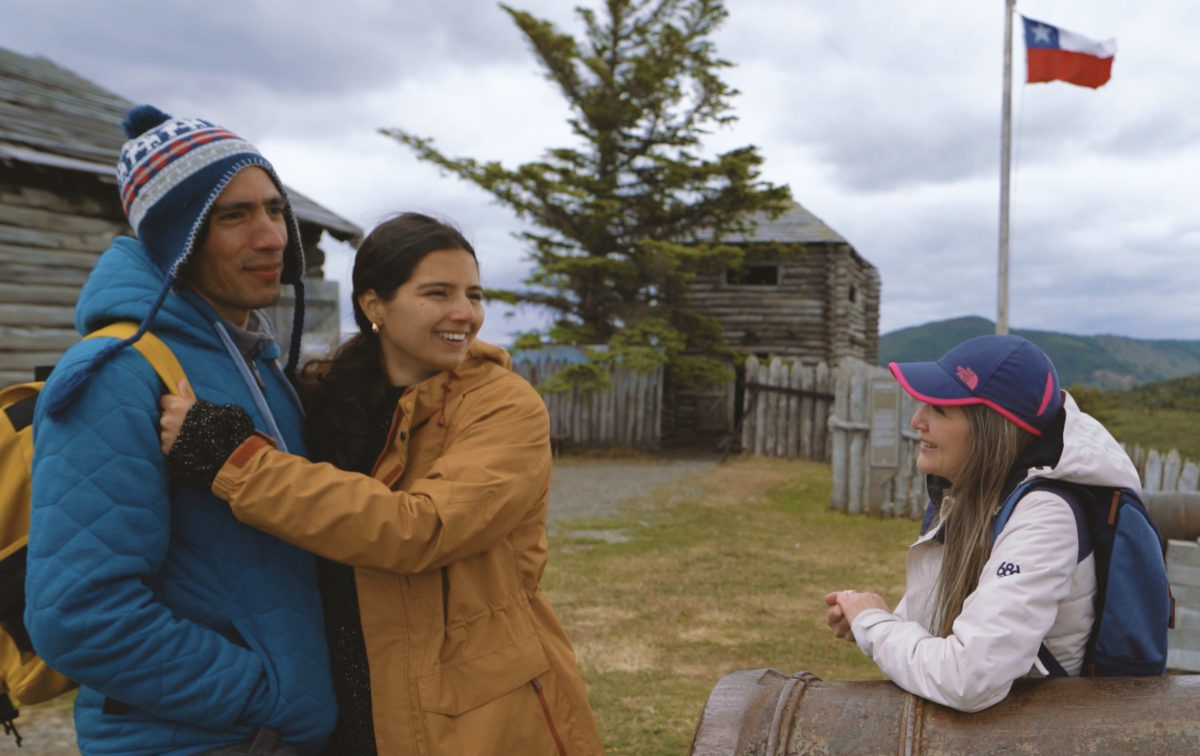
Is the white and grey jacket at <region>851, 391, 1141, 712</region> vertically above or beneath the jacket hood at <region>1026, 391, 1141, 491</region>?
beneath

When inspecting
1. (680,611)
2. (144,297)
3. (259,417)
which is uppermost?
(144,297)

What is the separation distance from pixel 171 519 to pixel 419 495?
46 cm

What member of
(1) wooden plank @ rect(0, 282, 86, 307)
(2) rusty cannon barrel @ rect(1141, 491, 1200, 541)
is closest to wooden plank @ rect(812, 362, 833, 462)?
(2) rusty cannon barrel @ rect(1141, 491, 1200, 541)

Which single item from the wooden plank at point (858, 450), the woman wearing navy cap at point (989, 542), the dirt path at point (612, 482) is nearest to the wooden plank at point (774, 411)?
the dirt path at point (612, 482)

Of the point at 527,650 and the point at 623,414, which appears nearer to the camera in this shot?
the point at 527,650

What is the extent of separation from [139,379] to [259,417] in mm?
278

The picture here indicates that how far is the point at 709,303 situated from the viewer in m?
21.7

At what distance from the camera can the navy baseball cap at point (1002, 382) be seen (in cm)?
191

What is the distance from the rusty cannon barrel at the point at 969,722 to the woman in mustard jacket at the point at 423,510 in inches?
17.3

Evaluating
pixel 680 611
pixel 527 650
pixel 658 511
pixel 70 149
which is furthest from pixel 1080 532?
pixel 658 511

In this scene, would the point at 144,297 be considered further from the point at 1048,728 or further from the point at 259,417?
the point at 1048,728

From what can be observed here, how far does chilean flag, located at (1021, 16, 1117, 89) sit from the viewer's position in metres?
13.0

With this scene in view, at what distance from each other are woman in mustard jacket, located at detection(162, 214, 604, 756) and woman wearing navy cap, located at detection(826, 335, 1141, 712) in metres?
0.76

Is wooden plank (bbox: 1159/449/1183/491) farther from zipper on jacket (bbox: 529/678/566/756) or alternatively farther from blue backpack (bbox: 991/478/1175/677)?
zipper on jacket (bbox: 529/678/566/756)
